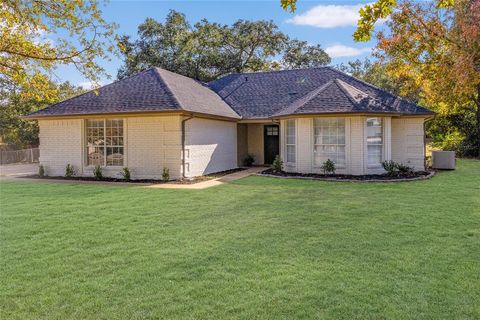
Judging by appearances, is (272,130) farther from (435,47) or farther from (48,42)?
(48,42)

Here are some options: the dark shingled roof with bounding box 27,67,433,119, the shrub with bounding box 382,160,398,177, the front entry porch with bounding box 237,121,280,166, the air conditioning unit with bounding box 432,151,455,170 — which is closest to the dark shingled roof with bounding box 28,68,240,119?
the dark shingled roof with bounding box 27,67,433,119

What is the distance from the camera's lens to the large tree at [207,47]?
3059 cm

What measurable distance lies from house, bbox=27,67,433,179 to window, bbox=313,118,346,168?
0.04 meters

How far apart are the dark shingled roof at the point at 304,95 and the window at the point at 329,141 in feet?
2.00

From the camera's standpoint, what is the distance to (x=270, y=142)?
19.9m

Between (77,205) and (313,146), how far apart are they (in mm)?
9023

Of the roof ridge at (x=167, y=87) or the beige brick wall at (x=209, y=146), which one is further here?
the beige brick wall at (x=209, y=146)

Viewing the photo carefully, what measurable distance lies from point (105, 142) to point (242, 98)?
25.7 ft

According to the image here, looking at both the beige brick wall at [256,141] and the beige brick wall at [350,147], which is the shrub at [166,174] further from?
the beige brick wall at [256,141]

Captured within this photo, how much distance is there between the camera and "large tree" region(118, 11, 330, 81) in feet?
100

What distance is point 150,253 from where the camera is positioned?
209 inches

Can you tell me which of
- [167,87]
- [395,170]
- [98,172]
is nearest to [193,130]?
[167,87]

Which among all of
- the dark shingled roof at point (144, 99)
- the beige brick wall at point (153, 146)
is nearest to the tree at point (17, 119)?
the dark shingled roof at point (144, 99)

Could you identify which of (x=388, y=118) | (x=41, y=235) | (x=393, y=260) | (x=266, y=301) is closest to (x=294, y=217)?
(x=393, y=260)
